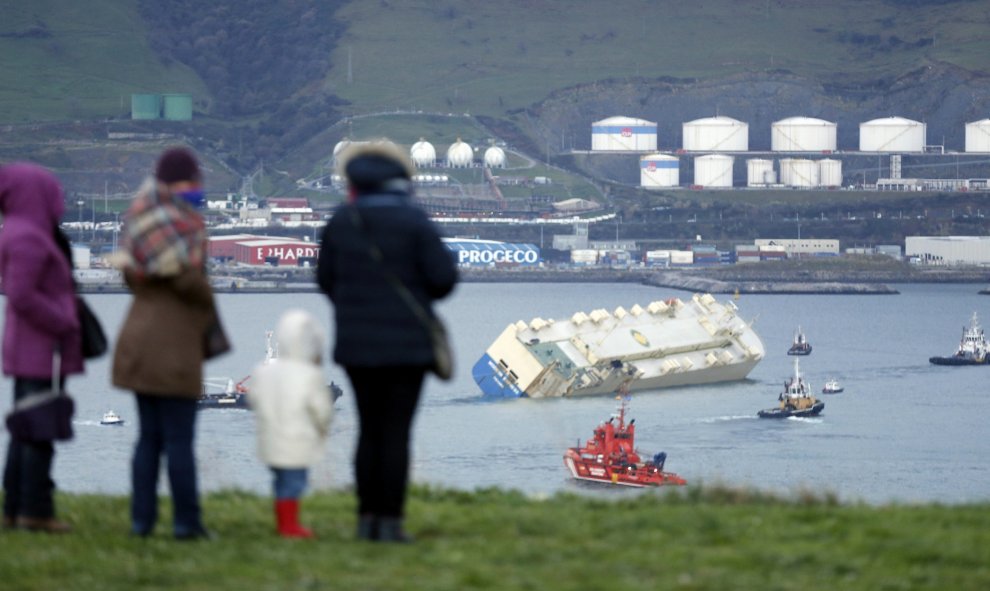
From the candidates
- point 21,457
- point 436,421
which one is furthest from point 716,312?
point 21,457

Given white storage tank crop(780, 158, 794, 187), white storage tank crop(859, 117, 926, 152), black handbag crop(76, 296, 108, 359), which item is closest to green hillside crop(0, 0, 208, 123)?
white storage tank crop(780, 158, 794, 187)

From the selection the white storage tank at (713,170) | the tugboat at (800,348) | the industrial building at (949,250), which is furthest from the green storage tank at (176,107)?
the tugboat at (800,348)

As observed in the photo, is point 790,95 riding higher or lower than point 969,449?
higher

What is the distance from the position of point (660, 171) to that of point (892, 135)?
17.6 m

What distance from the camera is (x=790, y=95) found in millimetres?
153875

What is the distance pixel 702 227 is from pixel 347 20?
42.3 m

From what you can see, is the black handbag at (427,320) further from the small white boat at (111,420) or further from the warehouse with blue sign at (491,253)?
the warehouse with blue sign at (491,253)

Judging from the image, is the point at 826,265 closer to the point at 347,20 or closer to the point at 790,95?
the point at 790,95

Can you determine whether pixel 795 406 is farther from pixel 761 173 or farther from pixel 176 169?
pixel 761 173

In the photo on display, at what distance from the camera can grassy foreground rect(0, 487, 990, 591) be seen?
22.4 feet

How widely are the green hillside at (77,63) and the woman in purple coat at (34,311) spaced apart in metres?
137

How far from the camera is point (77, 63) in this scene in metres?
153

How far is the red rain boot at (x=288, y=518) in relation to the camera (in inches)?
304

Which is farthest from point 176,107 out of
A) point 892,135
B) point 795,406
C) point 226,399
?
point 795,406
